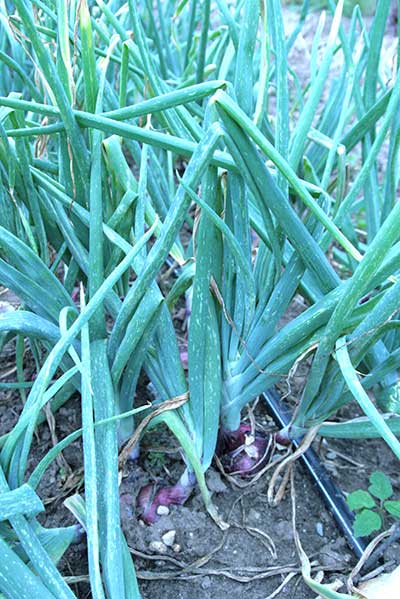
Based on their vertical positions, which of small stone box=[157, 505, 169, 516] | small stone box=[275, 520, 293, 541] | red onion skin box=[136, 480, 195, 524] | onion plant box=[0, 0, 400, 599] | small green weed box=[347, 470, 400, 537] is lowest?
small stone box=[275, 520, 293, 541]

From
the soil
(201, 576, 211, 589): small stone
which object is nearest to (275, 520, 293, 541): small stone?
the soil

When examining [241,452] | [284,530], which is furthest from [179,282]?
[284,530]

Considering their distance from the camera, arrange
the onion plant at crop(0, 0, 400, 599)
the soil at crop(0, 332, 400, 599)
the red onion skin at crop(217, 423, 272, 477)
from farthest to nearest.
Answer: the red onion skin at crop(217, 423, 272, 477) → the soil at crop(0, 332, 400, 599) → the onion plant at crop(0, 0, 400, 599)

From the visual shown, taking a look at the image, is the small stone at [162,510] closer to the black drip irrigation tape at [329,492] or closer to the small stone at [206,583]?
the small stone at [206,583]

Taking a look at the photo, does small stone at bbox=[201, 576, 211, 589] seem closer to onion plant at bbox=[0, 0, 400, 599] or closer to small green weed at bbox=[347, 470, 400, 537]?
onion plant at bbox=[0, 0, 400, 599]

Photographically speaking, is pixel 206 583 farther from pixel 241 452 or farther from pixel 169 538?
pixel 241 452

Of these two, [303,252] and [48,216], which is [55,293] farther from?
[303,252]

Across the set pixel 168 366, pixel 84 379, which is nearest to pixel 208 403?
pixel 168 366
